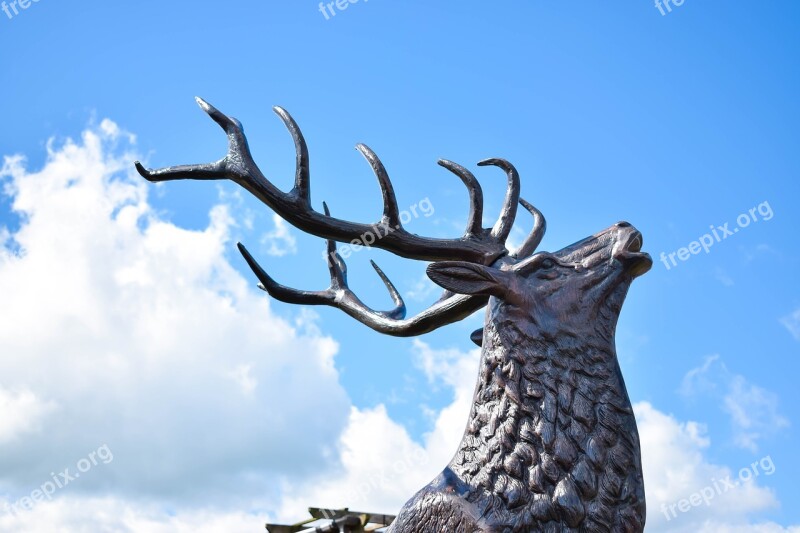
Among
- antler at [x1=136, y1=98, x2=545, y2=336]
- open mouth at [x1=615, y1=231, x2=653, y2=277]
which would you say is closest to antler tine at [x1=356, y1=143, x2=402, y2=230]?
antler at [x1=136, y1=98, x2=545, y2=336]

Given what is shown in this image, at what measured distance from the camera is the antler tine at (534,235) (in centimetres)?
439

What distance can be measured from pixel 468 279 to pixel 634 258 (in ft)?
2.24

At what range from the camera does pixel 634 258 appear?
3555mm

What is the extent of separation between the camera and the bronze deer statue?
313 cm

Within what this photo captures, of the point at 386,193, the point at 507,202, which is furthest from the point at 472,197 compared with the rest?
the point at 386,193

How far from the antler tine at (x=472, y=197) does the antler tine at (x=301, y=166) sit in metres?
0.68

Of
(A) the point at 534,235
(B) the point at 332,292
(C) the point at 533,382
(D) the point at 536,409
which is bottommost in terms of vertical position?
(D) the point at 536,409

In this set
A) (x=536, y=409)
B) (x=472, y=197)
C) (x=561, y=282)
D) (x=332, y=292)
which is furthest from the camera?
(x=332, y=292)

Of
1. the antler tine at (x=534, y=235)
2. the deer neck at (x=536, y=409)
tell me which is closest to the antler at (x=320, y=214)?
the antler tine at (x=534, y=235)

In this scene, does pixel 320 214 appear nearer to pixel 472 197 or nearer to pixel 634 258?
pixel 472 197

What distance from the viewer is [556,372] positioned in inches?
130

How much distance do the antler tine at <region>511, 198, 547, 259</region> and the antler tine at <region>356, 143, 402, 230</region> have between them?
0.71m

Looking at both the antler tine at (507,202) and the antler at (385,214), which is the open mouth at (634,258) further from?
the antler tine at (507,202)

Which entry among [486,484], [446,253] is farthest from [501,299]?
[486,484]
